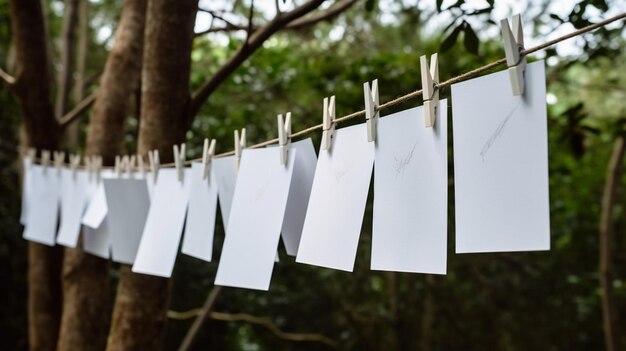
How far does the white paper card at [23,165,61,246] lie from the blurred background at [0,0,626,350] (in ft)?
3.28

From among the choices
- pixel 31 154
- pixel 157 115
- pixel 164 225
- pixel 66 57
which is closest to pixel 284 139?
pixel 164 225

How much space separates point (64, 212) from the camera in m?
1.81

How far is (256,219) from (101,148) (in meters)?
1.15

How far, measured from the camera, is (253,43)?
1475 millimetres

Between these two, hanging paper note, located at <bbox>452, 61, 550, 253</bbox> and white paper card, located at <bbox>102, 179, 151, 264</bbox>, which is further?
white paper card, located at <bbox>102, 179, 151, 264</bbox>

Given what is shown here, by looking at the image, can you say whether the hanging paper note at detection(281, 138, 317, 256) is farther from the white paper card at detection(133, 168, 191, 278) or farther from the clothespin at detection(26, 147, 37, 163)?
the clothespin at detection(26, 147, 37, 163)

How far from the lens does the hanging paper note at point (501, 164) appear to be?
625 millimetres

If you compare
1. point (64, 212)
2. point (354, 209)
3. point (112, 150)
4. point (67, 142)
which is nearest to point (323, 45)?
point (67, 142)

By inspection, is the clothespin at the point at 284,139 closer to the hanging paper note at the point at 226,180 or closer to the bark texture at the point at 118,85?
the hanging paper note at the point at 226,180

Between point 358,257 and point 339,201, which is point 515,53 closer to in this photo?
point 339,201

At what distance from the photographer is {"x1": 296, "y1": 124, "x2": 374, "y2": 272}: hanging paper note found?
2.94ft

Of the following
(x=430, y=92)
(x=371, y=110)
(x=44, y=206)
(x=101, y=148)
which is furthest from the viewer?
(x=101, y=148)

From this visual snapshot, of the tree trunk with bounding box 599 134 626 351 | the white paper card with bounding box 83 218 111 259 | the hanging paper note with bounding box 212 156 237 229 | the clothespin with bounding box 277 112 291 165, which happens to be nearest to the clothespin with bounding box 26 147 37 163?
the white paper card with bounding box 83 218 111 259

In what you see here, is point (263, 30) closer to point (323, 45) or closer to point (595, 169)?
point (323, 45)
